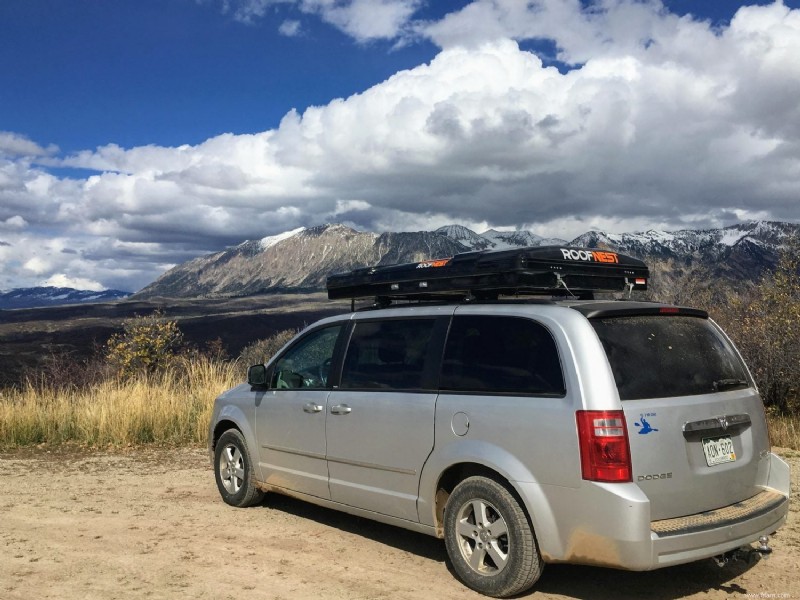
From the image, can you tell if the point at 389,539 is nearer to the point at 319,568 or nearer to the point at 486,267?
the point at 319,568

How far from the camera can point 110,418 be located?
1030 cm

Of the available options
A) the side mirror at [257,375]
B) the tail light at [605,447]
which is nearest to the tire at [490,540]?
the tail light at [605,447]

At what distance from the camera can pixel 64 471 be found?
334 inches

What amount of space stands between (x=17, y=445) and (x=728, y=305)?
46.2ft

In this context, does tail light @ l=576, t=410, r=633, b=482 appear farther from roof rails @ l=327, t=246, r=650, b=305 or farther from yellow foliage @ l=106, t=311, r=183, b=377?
yellow foliage @ l=106, t=311, r=183, b=377

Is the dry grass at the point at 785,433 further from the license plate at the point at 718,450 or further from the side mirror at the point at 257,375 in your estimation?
the side mirror at the point at 257,375

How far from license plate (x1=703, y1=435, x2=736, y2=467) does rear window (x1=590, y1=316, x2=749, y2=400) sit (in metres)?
0.28

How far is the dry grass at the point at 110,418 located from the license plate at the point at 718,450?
794 centimetres

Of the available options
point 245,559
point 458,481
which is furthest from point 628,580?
point 245,559

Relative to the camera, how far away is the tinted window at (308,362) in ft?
18.9

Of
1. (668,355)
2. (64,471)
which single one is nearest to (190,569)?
(668,355)

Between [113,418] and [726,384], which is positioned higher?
[726,384]

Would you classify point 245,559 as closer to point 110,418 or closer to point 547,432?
point 547,432

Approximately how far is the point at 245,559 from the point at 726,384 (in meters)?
3.40
